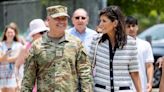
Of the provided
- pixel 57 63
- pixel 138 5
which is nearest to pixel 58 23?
pixel 57 63

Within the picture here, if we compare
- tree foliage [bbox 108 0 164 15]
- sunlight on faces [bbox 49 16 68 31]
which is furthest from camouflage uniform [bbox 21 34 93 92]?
tree foliage [bbox 108 0 164 15]

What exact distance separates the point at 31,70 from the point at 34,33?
223 cm

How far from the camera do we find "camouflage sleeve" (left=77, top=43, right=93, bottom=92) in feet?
21.6

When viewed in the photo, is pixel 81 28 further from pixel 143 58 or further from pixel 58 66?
pixel 58 66

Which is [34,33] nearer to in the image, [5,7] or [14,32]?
[14,32]

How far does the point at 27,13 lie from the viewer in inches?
838

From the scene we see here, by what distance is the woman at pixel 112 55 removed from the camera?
22.3 ft

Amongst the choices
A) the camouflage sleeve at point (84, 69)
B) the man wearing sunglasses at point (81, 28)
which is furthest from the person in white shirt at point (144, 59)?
the camouflage sleeve at point (84, 69)

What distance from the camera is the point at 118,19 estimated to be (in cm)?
690

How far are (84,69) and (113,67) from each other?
1.13 ft

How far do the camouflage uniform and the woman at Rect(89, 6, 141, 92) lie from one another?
0.69 feet

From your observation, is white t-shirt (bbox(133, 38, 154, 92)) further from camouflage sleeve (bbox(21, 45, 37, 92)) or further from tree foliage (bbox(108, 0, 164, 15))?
tree foliage (bbox(108, 0, 164, 15))

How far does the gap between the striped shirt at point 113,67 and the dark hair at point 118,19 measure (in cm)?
7

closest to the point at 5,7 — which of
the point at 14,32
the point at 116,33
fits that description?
the point at 14,32
